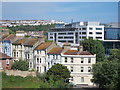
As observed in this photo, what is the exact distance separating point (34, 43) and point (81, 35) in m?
20.3

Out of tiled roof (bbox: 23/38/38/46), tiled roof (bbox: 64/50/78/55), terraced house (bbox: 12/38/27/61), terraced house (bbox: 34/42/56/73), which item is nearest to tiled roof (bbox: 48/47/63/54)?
terraced house (bbox: 34/42/56/73)

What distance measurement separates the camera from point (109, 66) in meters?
11.1

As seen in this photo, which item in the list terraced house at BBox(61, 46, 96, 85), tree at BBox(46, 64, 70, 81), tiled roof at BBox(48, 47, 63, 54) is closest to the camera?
tree at BBox(46, 64, 70, 81)

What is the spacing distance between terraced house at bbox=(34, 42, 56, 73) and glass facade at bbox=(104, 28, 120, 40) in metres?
18.6

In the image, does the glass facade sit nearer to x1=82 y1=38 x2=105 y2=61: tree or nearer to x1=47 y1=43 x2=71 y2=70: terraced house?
x1=82 y1=38 x2=105 y2=61: tree

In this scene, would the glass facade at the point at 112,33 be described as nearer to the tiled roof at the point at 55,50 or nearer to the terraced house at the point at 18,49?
the terraced house at the point at 18,49

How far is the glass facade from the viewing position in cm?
3388

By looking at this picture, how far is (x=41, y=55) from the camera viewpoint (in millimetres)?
15672

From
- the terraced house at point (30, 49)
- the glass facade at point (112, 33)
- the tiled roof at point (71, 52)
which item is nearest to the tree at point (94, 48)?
the terraced house at point (30, 49)

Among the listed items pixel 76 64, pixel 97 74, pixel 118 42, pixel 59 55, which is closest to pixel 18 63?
pixel 59 55

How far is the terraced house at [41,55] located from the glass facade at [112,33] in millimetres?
18568

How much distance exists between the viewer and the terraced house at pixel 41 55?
15.4 m

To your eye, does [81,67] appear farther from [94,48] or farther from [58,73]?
[94,48]

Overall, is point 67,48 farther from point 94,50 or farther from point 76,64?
point 94,50
